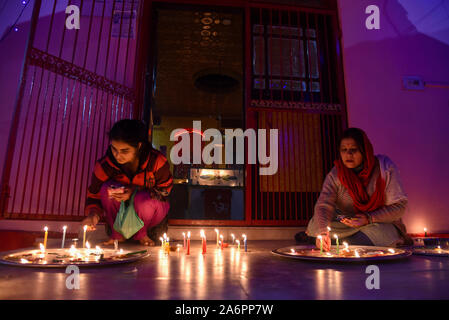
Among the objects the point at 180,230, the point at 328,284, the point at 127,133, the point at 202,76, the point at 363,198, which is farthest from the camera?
the point at 202,76

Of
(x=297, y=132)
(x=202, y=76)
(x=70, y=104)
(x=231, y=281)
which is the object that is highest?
(x=202, y=76)

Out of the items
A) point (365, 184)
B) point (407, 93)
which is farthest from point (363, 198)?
point (407, 93)

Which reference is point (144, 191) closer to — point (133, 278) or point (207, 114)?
point (133, 278)

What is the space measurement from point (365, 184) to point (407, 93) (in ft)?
6.94

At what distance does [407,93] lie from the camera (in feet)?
12.0

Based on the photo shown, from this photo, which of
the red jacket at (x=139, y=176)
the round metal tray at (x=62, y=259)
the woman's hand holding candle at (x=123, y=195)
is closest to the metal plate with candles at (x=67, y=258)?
the round metal tray at (x=62, y=259)

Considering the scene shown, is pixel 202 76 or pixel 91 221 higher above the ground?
pixel 202 76

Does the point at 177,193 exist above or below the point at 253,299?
above

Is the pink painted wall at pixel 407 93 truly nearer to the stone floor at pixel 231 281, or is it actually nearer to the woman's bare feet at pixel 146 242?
the stone floor at pixel 231 281

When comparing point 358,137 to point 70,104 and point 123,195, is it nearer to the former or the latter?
point 123,195

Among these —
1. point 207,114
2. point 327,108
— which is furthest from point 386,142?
point 207,114

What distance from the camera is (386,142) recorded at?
3527 millimetres

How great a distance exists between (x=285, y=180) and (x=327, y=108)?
3.45 ft

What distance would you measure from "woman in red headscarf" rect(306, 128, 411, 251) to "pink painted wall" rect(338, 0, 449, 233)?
1.45 metres
